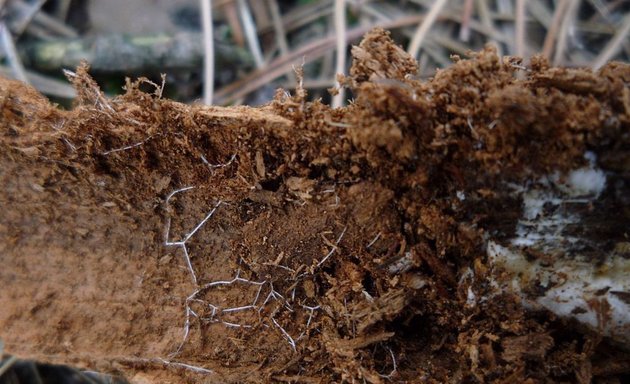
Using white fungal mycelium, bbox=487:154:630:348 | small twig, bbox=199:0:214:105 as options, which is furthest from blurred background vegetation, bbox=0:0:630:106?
white fungal mycelium, bbox=487:154:630:348

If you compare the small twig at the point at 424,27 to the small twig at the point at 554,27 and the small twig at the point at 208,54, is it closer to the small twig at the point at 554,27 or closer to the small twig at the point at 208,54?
the small twig at the point at 554,27

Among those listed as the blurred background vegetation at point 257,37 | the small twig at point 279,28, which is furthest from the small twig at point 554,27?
the small twig at point 279,28

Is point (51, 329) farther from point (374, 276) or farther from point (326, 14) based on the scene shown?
point (326, 14)

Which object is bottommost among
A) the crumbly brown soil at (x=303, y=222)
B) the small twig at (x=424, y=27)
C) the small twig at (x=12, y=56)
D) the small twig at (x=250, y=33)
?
the crumbly brown soil at (x=303, y=222)

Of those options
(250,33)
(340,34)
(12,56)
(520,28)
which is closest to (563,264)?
(340,34)

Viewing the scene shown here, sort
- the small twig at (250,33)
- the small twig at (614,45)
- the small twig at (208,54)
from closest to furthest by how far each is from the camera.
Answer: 1. the small twig at (208,54)
2. the small twig at (614,45)
3. the small twig at (250,33)

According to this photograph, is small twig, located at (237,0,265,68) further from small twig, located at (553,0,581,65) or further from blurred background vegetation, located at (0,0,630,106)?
small twig, located at (553,0,581,65)
